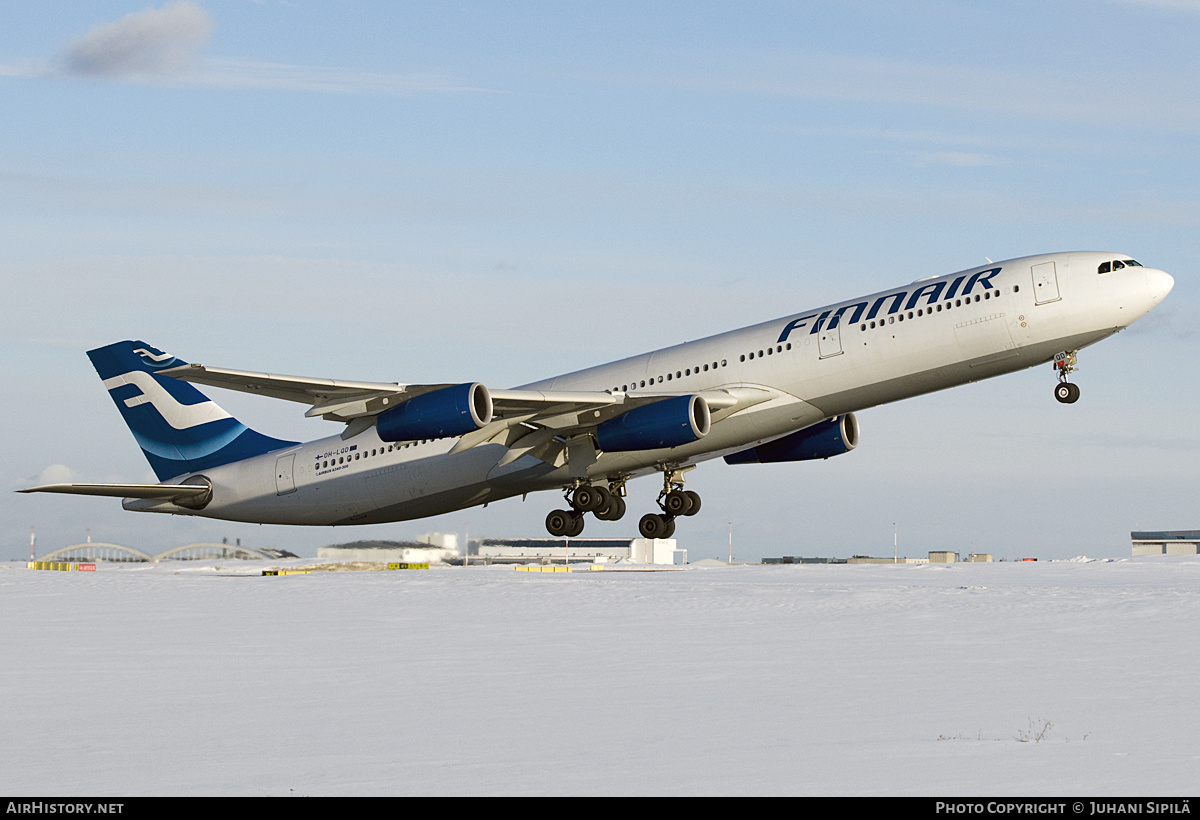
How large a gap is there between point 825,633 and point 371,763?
21.3 m

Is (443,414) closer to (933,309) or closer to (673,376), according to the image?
(673,376)

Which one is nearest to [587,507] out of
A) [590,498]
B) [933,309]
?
[590,498]

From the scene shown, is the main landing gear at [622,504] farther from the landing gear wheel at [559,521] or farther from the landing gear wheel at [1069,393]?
the landing gear wheel at [1069,393]

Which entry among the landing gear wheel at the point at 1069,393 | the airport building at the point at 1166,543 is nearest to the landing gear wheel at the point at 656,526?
the landing gear wheel at the point at 1069,393

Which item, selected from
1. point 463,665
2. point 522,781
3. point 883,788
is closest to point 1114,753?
point 883,788

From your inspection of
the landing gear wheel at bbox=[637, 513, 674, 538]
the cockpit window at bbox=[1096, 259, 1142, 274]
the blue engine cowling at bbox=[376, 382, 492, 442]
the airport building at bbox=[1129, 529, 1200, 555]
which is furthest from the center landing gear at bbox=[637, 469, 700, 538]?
the airport building at bbox=[1129, 529, 1200, 555]

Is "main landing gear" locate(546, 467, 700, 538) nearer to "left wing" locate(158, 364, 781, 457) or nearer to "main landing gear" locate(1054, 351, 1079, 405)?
"left wing" locate(158, 364, 781, 457)

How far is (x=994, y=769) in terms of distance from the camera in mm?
15477

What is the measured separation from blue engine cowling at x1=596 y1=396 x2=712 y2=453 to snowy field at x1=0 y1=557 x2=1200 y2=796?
5357 mm

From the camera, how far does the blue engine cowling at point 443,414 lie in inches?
1388

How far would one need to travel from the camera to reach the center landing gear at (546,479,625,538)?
42.0m

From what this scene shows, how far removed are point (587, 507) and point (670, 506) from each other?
108 inches

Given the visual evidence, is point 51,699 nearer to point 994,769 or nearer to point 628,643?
point 628,643

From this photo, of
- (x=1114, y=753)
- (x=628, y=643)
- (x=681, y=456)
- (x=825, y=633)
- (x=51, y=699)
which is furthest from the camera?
(x=681, y=456)
